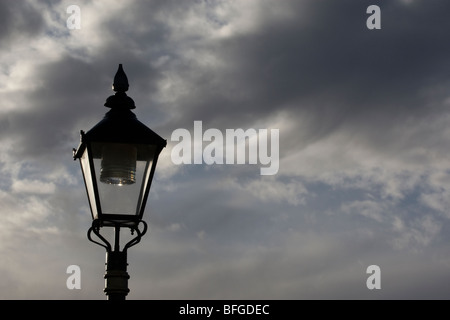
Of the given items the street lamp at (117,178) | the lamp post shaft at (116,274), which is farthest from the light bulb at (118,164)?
the lamp post shaft at (116,274)

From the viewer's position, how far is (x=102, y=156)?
1633 centimetres

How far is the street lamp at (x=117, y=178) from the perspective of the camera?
53.1 ft

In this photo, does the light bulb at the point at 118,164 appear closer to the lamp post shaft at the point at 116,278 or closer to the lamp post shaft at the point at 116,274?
the lamp post shaft at the point at 116,274

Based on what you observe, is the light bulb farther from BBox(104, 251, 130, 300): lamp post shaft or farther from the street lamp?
BBox(104, 251, 130, 300): lamp post shaft

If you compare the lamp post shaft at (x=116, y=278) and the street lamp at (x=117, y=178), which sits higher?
the street lamp at (x=117, y=178)

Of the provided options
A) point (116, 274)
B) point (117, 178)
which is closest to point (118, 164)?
point (117, 178)

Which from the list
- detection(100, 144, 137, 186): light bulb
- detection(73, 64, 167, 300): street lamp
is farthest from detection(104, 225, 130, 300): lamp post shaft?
detection(100, 144, 137, 186): light bulb

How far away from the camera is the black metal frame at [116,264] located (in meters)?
16.1

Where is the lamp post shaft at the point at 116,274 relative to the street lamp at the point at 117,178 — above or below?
below

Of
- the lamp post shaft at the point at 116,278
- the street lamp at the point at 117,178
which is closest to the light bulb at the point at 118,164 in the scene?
the street lamp at the point at 117,178

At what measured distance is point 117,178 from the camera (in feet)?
53.2

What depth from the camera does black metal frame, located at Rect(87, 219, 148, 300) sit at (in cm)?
1612
